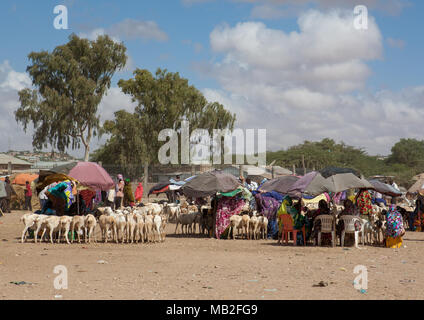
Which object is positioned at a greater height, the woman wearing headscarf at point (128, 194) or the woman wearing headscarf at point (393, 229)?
the woman wearing headscarf at point (128, 194)

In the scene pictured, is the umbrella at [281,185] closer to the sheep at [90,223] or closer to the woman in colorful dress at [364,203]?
the woman in colorful dress at [364,203]

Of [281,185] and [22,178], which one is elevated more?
[22,178]

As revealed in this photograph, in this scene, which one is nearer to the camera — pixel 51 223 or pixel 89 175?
pixel 51 223

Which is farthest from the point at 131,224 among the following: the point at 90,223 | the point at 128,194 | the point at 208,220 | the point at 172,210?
the point at 172,210

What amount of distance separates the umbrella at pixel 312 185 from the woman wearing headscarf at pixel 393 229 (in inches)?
79.9

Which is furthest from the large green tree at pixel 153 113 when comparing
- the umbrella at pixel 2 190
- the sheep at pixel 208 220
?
the sheep at pixel 208 220

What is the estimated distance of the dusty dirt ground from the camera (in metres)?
8.34

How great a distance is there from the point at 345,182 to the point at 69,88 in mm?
33819

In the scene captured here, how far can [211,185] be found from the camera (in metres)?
17.5

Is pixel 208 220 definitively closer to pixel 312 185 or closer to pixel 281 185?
pixel 281 185

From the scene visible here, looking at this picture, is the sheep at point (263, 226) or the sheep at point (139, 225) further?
the sheep at point (263, 226)

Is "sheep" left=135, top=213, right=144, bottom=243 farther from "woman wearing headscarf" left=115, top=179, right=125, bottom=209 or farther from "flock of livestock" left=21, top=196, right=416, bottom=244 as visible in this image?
"woman wearing headscarf" left=115, top=179, right=125, bottom=209

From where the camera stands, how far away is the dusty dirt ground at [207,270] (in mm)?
8344
